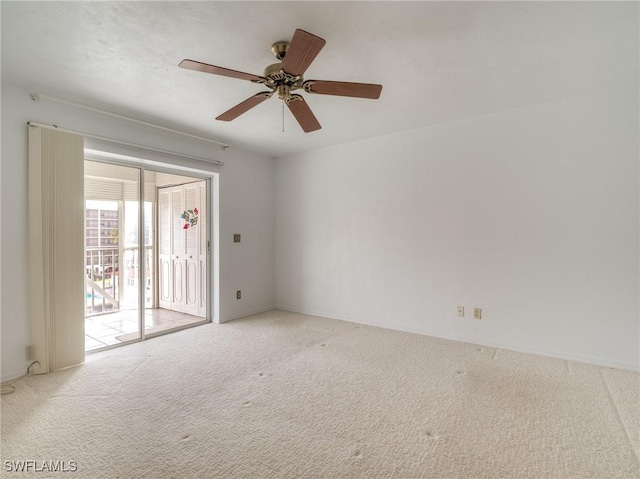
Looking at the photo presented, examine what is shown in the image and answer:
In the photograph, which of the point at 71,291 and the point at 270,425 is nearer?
the point at 270,425

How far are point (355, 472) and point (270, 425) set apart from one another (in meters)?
0.63

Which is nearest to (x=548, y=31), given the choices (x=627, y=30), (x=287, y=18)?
(x=627, y=30)

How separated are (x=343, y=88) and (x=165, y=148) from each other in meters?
2.51

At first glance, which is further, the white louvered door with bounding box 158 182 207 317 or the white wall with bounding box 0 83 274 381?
the white louvered door with bounding box 158 182 207 317

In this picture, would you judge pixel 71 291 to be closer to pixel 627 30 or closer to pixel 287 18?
pixel 287 18

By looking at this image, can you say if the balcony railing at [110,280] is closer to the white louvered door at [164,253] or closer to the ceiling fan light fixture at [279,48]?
the white louvered door at [164,253]

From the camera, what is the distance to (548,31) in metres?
1.97

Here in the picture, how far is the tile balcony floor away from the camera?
11.6ft

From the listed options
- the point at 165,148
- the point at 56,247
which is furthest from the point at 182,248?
the point at 56,247

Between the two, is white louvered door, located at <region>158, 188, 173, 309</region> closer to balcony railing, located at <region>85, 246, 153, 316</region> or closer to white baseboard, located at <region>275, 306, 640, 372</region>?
balcony railing, located at <region>85, 246, 153, 316</region>

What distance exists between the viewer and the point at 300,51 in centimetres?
161

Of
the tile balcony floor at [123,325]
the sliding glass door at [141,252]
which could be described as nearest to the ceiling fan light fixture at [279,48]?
the sliding glass door at [141,252]

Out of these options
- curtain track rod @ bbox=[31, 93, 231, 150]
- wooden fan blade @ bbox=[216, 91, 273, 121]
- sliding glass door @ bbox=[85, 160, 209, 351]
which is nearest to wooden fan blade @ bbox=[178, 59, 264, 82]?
wooden fan blade @ bbox=[216, 91, 273, 121]

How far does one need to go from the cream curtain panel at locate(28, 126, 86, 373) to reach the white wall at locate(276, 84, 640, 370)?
2797 millimetres
